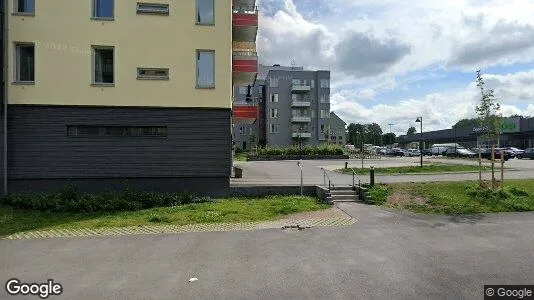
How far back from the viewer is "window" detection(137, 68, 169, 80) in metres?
18.8

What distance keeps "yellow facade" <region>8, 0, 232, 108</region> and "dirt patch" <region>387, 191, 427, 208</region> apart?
26.7 ft

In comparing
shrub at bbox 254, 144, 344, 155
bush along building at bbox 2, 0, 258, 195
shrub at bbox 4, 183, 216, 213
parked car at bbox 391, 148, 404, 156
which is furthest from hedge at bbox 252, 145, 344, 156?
shrub at bbox 4, 183, 216, 213

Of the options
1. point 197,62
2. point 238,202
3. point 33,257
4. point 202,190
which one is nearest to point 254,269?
point 33,257

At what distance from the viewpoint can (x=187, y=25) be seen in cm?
1908

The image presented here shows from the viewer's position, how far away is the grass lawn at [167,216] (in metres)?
13.9

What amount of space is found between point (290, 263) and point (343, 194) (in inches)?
395

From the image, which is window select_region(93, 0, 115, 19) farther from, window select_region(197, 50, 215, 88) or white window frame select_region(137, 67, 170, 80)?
window select_region(197, 50, 215, 88)

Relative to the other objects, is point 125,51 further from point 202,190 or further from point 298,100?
point 298,100

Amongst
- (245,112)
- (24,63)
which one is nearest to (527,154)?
(245,112)

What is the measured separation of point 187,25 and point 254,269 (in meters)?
13.7

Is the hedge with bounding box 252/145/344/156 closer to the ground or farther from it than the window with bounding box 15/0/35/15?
closer to the ground

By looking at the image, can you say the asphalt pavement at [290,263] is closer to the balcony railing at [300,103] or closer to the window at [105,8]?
the window at [105,8]

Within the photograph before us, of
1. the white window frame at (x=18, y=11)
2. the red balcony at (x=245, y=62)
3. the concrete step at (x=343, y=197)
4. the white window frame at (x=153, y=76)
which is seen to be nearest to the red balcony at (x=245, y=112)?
the red balcony at (x=245, y=62)

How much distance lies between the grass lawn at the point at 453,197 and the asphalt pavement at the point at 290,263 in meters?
2.90
